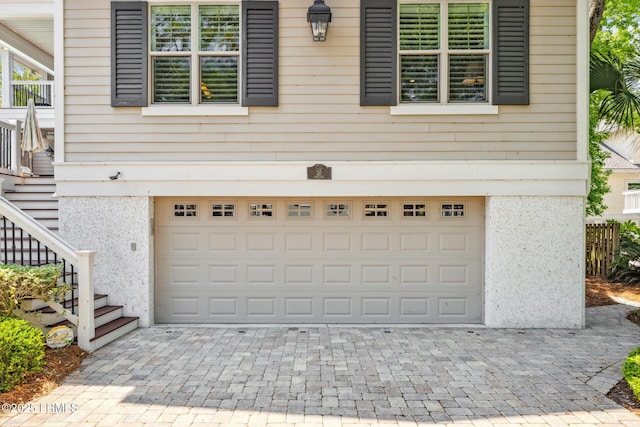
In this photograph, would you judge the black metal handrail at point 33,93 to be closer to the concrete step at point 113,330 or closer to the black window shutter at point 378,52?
the concrete step at point 113,330

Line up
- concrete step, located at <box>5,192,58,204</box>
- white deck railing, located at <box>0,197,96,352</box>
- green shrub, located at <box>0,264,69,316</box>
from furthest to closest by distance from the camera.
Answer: concrete step, located at <box>5,192,58,204</box>, white deck railing, located at <box>0,197,96,352</box>, green shrub, located at <box>0,264,69,316</box>

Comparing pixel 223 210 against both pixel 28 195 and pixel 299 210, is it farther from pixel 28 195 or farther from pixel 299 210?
pixel 28 195

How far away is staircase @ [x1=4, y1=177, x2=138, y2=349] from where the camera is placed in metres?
5.48

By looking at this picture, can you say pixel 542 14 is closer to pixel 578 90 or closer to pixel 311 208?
pixel 578 90

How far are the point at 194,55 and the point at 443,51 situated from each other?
3880 millimetres

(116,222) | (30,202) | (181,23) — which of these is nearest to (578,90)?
(181,23)

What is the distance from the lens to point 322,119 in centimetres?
663

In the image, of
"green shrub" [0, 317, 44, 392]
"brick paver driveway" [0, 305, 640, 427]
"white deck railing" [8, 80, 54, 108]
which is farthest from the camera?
"white deck railing" [8, 80, 54, 108]

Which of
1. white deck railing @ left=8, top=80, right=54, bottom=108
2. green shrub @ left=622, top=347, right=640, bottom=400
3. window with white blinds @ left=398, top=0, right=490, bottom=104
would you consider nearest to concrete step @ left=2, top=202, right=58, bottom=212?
white deck railing @ left=8, top=80, right=54, bottom=108

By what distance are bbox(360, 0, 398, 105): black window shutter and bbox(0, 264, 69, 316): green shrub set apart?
4.87m

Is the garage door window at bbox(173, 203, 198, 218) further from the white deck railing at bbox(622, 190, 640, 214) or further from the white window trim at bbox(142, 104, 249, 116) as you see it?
the white deck railing at bbox(622, 190, 640, 214)

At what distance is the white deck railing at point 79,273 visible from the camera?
539 cm

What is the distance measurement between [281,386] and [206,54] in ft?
16.5

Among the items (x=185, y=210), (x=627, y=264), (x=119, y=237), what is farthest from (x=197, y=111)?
(x=627, y=264)
